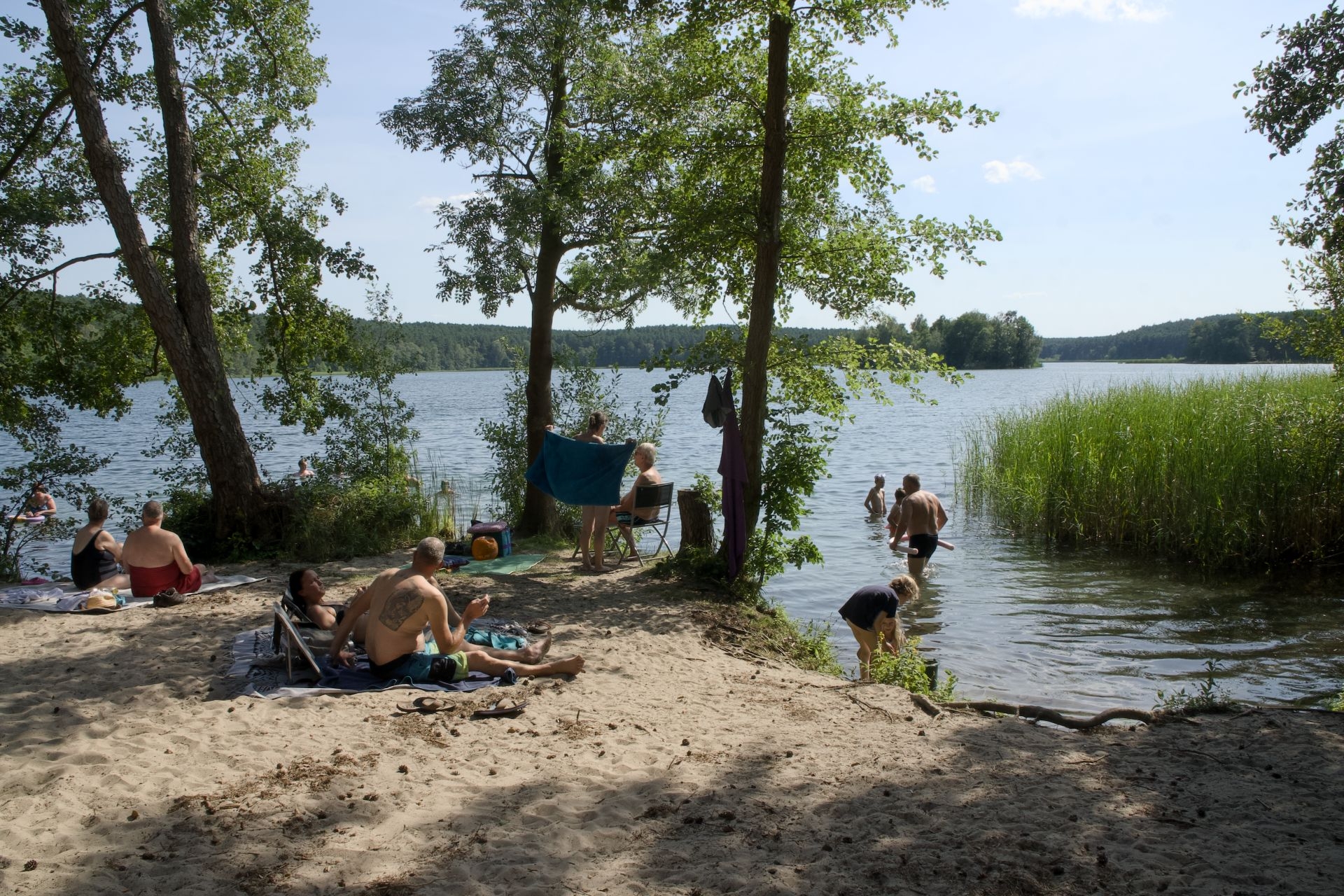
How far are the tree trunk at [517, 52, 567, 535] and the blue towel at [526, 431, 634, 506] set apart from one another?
4.22 feet

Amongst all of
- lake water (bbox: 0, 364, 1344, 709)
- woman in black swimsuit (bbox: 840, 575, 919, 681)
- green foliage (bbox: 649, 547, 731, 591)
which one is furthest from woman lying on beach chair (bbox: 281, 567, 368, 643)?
lake water (bbox: 0, 364, 1344, 709)

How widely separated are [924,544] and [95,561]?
29.5 ft

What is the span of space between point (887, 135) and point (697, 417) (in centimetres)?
3884

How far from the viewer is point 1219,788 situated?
4.18 meters

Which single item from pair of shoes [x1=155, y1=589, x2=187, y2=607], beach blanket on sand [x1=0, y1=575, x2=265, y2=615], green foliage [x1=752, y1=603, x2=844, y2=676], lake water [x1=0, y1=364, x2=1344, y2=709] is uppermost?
pair of shoes [x1=155, y1=589, x2=187, y2=607]

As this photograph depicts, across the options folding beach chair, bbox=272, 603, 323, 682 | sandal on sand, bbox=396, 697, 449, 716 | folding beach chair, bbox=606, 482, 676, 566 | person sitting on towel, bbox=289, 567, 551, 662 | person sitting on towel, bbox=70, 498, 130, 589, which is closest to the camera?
sandal on sand, bbox=396, 697, 449, 716

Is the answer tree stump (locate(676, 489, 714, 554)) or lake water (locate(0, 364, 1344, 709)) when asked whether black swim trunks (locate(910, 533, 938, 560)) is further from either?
tree stump (locate(676, 489, 714, 554))

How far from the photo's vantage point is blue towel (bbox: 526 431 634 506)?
931 centimetres

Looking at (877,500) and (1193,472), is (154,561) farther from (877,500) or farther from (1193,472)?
(1193,472)

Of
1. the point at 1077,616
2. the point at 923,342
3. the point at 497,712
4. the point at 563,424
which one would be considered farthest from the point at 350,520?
the point at 923,342

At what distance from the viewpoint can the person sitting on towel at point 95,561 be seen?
847 centimetres

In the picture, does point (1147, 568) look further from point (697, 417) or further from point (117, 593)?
point (697, 417)

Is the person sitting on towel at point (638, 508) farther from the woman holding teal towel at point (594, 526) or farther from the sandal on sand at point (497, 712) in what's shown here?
the sandal on sand at point (497, 712)

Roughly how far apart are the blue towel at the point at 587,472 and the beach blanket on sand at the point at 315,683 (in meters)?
3.33
